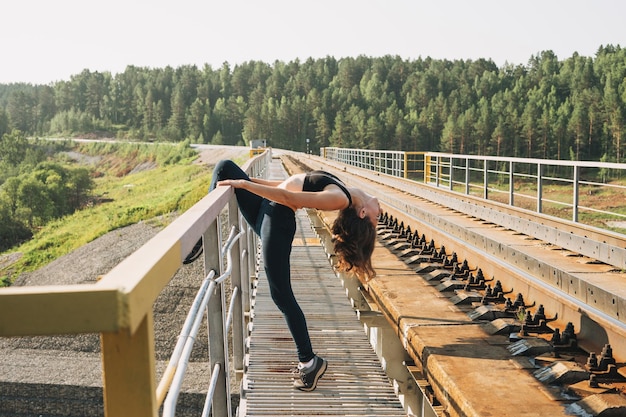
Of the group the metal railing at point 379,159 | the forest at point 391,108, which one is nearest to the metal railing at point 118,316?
the metal railing at point 379,159

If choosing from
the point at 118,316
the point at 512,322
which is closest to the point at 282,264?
the point at 512,322

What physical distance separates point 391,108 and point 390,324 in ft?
461

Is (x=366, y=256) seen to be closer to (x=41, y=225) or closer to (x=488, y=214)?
(x=488, y=214)

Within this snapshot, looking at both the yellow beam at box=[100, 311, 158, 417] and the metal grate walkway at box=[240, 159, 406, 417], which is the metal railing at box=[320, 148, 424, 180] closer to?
the metal grate walkway at box=[240, 159, 406, 417]

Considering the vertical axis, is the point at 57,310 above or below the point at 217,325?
above

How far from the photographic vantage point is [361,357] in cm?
450

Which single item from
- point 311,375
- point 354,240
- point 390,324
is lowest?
point 311,375

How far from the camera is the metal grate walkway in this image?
12.0 feet

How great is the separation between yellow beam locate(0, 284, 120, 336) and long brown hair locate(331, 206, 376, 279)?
2875mm

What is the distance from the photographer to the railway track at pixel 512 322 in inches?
98.3

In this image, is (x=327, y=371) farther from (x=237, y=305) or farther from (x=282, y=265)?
(x=282, y=265)

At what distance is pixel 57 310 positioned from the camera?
909mm

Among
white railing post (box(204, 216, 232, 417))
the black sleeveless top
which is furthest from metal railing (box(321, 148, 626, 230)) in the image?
white railing post (box(204, 216, 232, 417))

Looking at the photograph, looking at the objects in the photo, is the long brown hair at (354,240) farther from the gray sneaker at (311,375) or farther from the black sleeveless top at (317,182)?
the gray sneaker at (311,375)
